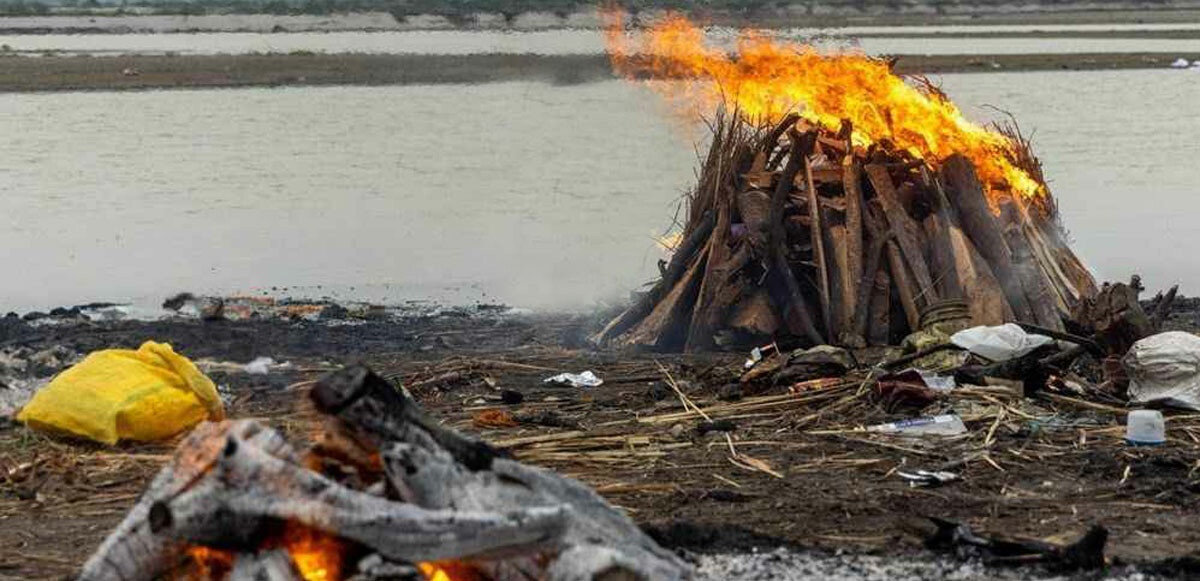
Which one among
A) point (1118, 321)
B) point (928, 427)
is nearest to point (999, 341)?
point (1118, 321)

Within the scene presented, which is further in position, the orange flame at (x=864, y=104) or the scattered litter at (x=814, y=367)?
the orange flame at (x=864, y=104)

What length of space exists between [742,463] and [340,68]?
127 ft

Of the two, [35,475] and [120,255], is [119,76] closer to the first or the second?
[120,255]

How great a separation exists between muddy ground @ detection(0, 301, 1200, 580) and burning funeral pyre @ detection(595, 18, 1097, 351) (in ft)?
2.49

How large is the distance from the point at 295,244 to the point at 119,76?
87.5ft

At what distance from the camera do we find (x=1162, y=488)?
8023mm

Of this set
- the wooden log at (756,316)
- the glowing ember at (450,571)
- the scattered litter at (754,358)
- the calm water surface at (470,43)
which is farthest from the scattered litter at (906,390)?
the calm water surface at (470,43)

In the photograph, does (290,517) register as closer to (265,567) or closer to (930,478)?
(265,567)

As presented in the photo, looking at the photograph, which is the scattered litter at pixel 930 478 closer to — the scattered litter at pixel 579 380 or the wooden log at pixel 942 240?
the scattered litter at pixel 579 380

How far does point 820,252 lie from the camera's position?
12.5 meters

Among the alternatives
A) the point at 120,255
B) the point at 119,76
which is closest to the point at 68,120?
the point at 119,76

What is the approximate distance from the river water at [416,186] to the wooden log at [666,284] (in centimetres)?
221

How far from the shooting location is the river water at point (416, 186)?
58.7 feet

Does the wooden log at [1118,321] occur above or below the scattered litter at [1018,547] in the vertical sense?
above
